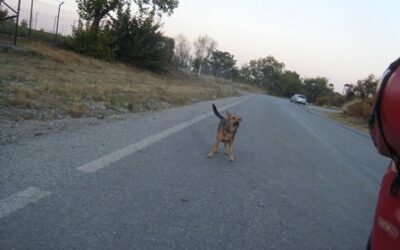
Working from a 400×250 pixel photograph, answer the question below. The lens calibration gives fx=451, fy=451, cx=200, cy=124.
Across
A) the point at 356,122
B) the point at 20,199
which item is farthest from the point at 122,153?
the point at 356,122

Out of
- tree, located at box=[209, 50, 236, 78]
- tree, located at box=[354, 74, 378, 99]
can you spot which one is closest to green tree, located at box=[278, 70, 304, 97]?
tree, located at box=[209, 50, 236, 78]

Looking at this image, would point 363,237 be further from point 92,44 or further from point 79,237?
point 92,44

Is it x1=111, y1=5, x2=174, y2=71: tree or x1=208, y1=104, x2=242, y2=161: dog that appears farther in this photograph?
x1=111, y1=5, x2=174, y2=71: tree

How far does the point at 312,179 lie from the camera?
645cm

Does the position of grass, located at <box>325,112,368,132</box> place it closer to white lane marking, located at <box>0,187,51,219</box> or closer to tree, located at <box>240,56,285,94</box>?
white lane marking, located at <box>0,187,51,219</box>

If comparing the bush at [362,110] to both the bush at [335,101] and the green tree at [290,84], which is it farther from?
the green tree at [290,84]

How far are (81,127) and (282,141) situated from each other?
15.4ft

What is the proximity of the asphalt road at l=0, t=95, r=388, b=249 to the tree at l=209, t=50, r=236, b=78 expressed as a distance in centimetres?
11851

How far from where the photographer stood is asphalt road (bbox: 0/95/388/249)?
3.31 meters

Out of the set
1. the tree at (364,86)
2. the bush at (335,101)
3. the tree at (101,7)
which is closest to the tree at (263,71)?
the bush at (335,101)

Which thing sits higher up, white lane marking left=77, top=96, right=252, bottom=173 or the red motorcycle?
the red motorcycle

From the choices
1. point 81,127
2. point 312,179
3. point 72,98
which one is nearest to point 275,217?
point 312,179

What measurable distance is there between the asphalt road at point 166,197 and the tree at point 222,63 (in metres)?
119

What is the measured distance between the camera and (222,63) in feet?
433
